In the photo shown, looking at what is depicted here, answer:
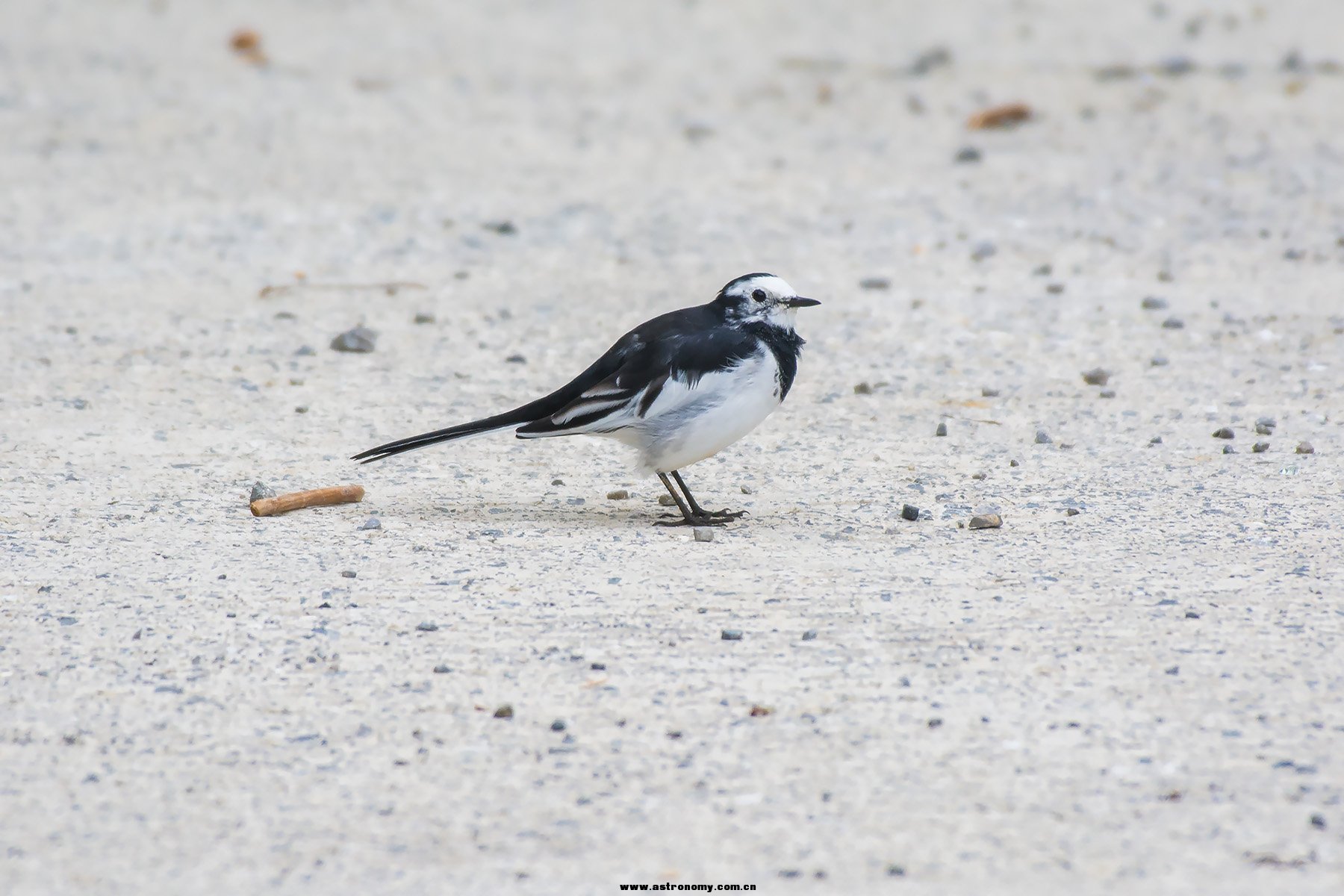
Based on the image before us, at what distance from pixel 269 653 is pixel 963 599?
1863mm

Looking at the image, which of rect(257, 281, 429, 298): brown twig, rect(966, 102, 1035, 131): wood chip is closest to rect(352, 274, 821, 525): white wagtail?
rect(257, 281, 429, 298): brown twig

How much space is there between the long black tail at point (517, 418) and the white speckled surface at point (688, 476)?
0.25 m

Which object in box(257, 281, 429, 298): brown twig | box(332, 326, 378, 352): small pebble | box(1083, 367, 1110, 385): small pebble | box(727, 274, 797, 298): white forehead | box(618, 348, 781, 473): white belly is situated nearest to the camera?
box(618, 348, 781, 473): white belly

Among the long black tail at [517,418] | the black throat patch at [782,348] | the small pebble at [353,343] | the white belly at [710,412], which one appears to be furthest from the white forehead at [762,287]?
the small pebble at [353,343]

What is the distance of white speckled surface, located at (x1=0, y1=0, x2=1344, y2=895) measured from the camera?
3.40 meters

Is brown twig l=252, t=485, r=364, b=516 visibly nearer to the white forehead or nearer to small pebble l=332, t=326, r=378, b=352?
the white forehead

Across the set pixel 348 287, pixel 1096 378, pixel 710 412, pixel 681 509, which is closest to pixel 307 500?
pixel 681 509

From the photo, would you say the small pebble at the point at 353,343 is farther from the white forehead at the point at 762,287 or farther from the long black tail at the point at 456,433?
the white forehead at the point at 762,287

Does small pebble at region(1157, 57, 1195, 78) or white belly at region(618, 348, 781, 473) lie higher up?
small pebble at region(1157, 57, 1195, 78)

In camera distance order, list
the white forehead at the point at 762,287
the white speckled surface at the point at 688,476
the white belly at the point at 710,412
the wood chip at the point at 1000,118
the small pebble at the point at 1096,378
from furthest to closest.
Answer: the wood chip at the point at 1000,118, the small pebble at the point at 1096,378, the white forehead at the point at 762,287, the white belly at the point at 710,412, the white speckled surface at the point at 688,476

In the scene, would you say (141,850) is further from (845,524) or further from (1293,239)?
(1293,239)

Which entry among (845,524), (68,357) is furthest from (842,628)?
(68,357)

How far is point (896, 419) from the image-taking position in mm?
6430

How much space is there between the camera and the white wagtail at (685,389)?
5.08 meters
